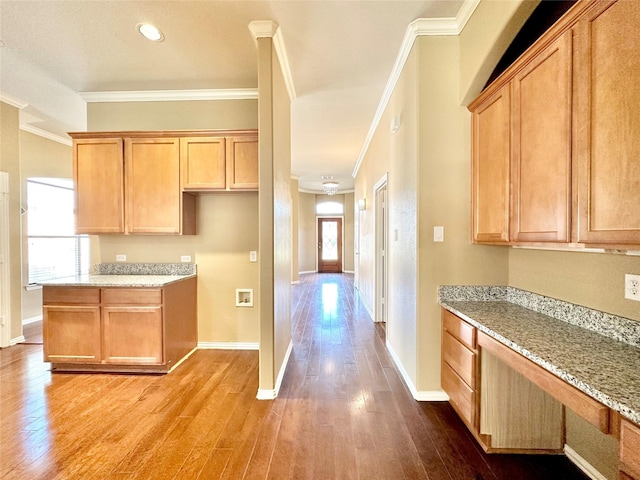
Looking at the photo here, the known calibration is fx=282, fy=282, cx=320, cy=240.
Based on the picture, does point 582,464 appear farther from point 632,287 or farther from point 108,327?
point 108,327

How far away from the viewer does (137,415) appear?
2.14 m

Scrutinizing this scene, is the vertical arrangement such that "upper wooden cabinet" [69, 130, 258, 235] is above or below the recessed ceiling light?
below

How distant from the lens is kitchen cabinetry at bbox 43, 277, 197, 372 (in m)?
2.75

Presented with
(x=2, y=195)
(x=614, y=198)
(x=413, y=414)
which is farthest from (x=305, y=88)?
(x=2, y=195)

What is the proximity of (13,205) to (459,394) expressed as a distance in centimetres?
528

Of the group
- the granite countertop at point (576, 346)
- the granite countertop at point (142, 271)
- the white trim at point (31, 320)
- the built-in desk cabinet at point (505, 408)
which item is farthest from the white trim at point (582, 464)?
the white trim at point (31, 320)

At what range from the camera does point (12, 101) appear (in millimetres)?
3396

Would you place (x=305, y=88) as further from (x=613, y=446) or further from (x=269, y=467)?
(x=613, y=446)

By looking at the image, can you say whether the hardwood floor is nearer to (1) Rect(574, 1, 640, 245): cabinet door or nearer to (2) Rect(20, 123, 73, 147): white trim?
(1) Rect(574, 1, 640, 245): cabinet door

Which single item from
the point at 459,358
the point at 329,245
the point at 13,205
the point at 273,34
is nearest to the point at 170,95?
the point at 273,34

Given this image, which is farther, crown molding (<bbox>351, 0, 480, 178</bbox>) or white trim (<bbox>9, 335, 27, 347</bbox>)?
white trim (<bbox>9, 335, 27, 347</bbox>)

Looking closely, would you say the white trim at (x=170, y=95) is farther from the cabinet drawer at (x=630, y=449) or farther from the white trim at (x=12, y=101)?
the cabinet drawer at (x=630, y=449)

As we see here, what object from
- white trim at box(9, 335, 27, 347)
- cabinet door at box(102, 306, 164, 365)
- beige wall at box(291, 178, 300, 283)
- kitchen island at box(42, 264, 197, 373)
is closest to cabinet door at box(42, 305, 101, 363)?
kitchen island at box(42, 264, 197, 373)

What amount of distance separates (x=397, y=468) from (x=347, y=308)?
3.61 meters
